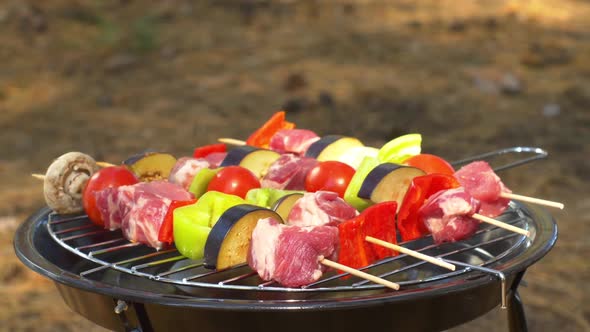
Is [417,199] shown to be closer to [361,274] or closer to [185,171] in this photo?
[361,274]

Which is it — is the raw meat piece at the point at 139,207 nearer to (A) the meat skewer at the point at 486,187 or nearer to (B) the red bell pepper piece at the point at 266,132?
(B) the red bell pepper piece at the point at 266,132

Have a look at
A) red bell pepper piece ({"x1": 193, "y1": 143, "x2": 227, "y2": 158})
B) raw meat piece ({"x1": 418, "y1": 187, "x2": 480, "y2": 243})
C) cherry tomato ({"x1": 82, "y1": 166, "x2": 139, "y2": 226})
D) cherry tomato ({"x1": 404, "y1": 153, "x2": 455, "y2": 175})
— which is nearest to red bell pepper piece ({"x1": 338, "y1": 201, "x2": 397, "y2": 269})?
raw meat piece ({"x1": 418, "y1": 187, "x2": 480, "y2": 243})

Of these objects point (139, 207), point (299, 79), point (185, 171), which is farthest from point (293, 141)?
point (299, 79)

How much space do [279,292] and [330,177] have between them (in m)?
0.70

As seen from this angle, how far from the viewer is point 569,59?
30.6 ft

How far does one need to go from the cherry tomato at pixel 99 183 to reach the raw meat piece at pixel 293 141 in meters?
0.73

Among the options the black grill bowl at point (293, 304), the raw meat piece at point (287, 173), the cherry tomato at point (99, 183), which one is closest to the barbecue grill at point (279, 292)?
the black grill bowl at point (293, 304)

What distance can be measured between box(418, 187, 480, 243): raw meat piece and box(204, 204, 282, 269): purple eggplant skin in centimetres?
52

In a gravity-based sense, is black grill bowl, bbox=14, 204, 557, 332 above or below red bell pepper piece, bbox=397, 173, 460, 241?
below

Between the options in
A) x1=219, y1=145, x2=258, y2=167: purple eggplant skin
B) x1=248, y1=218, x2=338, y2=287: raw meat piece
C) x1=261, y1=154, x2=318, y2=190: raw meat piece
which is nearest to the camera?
x1=248, y1=218, x2=338, y2=287: raw meat piece

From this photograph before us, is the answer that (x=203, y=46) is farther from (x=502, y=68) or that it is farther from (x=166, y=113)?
(x=502, y=68)

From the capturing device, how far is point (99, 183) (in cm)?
308

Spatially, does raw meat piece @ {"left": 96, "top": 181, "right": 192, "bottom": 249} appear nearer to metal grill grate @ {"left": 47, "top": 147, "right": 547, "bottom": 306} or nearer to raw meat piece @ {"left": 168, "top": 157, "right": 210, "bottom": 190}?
metal grill grate @ {"left": 47, "top": 147, "right": 547, "bottom": 306}

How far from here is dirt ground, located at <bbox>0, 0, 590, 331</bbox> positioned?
25.2 feet
